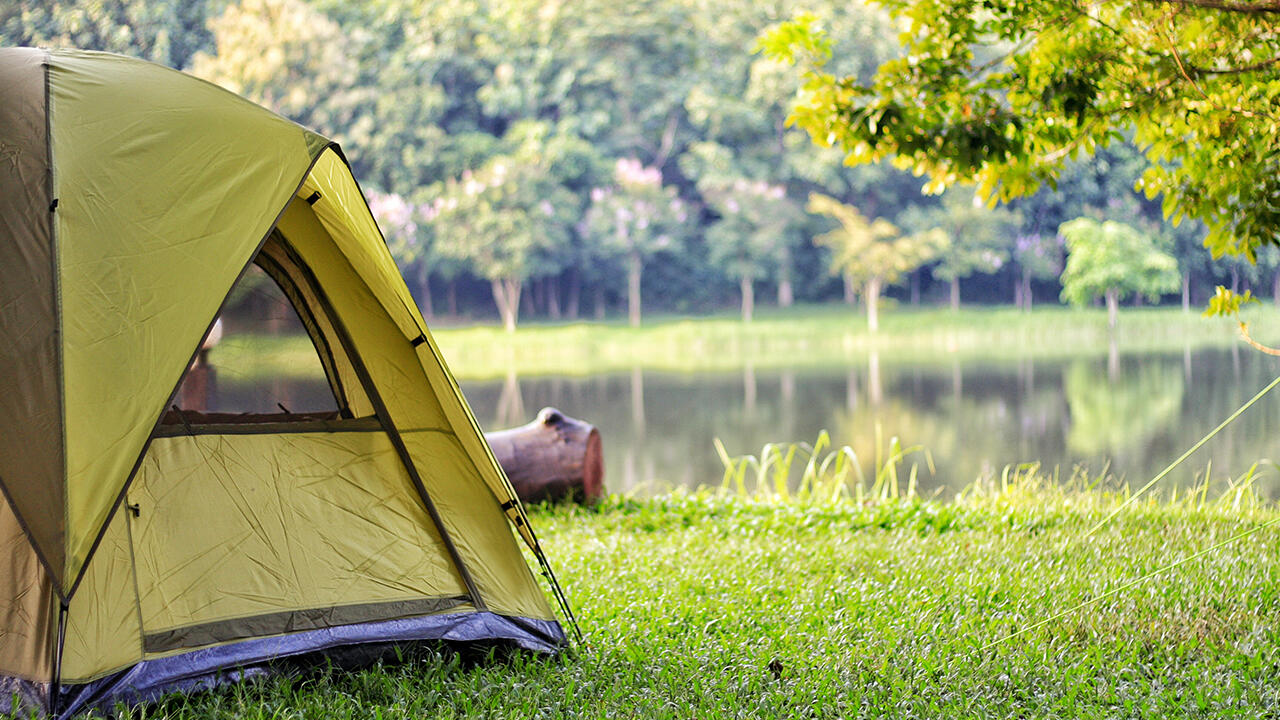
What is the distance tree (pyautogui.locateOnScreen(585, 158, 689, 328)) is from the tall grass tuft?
18.7 metres

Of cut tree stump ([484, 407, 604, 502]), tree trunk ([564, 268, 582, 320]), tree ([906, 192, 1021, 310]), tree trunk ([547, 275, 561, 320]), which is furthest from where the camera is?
tree trunk ([547, 275, 561, 320])

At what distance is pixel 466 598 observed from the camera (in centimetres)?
338

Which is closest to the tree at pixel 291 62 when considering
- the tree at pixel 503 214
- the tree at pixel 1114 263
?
the tree at pixel 503 214

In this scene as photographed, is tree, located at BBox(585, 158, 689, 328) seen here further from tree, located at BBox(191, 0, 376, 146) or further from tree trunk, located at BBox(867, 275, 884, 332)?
tree, located at BBox(191, 0, 376, 146)

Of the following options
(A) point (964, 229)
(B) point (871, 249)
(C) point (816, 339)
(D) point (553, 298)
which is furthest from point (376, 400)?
(D) point (553, 298)

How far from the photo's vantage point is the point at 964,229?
3159cm

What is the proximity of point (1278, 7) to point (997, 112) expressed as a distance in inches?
38.7

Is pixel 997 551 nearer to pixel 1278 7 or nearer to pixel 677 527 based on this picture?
pixel 677 527

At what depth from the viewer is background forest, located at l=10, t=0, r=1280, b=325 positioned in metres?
29.1

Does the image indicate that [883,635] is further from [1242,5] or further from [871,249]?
[871,249]

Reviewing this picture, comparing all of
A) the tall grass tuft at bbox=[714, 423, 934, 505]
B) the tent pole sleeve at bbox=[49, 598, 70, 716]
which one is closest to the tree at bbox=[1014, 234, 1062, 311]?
the tall grass tuft at bbox=[714, 423, 934, 505]

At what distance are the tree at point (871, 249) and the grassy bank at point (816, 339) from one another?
1.33 m

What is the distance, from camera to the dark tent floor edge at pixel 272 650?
8.96 ft

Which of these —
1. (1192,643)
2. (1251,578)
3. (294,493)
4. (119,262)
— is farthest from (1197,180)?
(119,262)
